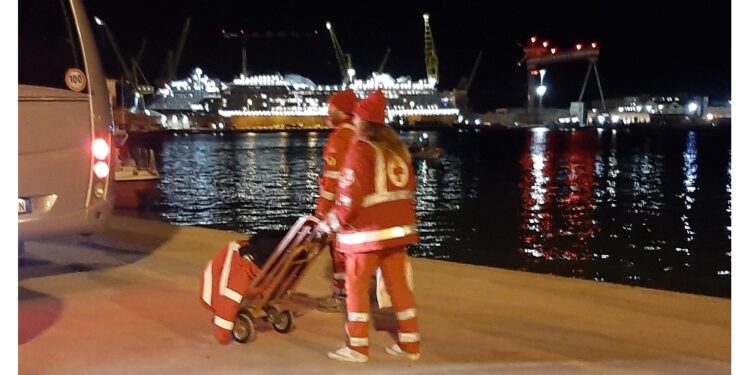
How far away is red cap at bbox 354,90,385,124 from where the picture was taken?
5.39 meters

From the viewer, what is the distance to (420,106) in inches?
6398

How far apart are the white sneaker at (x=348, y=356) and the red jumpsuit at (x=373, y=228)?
29 millimetres

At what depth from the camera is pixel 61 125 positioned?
7031 mm

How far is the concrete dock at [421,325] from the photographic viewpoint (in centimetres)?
559

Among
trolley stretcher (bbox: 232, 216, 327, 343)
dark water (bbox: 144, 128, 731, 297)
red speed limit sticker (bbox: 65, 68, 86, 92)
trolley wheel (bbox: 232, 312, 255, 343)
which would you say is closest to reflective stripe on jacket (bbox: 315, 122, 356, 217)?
trolley stretcher (bbox: 232, 216, 327, 343)

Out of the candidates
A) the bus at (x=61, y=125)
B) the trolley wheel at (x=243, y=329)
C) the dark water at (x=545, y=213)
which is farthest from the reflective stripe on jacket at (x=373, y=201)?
the dark water at (x=545, y=213)

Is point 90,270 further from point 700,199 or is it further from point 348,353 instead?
point 700,199

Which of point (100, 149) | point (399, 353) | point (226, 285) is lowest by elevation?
point (399, 353)

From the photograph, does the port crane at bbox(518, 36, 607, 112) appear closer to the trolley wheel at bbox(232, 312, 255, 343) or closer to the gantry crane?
the gantry crane

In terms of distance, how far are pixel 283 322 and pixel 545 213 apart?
2266 cm

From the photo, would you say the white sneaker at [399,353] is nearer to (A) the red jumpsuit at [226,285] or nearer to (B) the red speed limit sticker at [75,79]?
(A) the red jumpsuit at [226,285]

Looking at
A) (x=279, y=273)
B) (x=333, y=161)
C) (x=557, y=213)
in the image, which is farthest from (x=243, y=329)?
(x=557, y=213)

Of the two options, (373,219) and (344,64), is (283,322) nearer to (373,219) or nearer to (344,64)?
(373,219)

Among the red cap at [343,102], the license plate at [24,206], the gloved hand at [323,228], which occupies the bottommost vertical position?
the gloved hand at [323,228]
